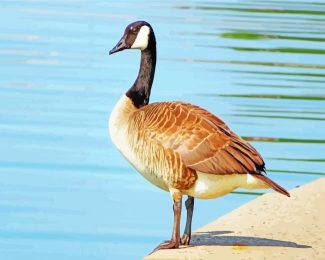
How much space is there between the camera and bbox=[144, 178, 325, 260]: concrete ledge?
10.5 m

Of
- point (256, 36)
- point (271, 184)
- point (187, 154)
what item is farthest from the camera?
point (256, 36)

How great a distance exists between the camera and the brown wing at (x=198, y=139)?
34.2ft

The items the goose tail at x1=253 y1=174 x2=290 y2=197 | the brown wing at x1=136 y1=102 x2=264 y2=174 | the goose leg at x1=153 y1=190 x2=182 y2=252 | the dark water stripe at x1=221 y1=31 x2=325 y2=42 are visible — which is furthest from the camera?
the dark water stripe at x1=221 y1=31 x2=325 y2=42

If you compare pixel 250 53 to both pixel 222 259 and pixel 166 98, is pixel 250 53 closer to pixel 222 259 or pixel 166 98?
pixel 166 98

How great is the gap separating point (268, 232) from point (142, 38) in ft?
6.28

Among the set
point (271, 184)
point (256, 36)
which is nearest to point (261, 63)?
point (256, 36)

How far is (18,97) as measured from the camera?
19109mm

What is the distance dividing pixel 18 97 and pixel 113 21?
11.0m

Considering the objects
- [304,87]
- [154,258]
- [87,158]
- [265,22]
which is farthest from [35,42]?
[154,258]

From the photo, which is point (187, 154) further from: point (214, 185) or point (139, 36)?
point (139, 36)

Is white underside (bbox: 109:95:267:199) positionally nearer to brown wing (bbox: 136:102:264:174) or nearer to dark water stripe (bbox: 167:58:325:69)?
brown wing (bbox: 136:102:264:174)

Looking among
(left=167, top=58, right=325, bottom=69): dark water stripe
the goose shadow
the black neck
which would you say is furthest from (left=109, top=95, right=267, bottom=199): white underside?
(left=167, top=58, right=325, bottom=69): dark water stripe

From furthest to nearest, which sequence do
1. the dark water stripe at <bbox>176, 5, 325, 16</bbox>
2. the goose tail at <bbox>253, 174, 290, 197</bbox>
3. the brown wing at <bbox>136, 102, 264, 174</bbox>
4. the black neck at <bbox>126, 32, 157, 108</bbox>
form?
the dark water stripe at <bbox>176, 5, 325, 16</bbox> → the black neck at <bbox>126, 32, 157, 108</bbox> → the brown wing at <bbox>136, 102, 264, 174</bbox> → the goose tail at <bbox>253, 174, 290, 197</bbox>

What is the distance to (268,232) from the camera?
36.8ft
